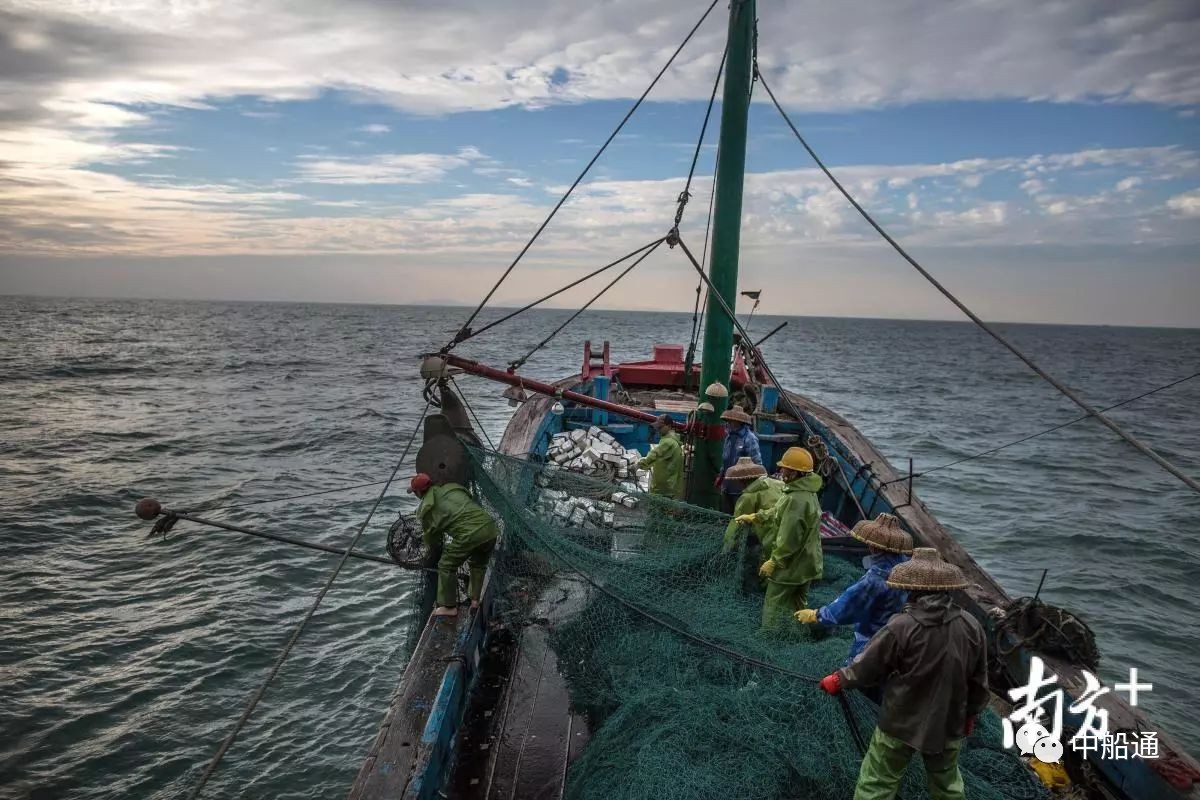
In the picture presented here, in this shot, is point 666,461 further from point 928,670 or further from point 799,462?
point 928,670

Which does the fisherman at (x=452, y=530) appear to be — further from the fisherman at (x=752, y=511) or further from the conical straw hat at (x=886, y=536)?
the conical straw hat at (x=886, y=536)

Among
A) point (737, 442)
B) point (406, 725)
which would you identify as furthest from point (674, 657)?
point (737, 442)

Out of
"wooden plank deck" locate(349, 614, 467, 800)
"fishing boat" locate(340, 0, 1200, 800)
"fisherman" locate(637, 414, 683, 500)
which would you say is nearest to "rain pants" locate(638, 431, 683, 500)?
"fisherman" locate(637, 414, 683, 500)

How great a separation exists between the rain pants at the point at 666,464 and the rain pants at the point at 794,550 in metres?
2.62

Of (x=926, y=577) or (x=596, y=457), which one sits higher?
(x=926, y=577)

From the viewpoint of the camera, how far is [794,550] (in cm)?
512

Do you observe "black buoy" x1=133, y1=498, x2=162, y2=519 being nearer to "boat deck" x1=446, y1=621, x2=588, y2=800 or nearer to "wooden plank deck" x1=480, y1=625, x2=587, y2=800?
"boat deck" x1=446, y1=621, x2=588, y2=800

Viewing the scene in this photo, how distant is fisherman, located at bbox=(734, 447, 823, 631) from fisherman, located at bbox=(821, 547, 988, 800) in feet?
5.44

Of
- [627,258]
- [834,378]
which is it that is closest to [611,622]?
[627,258]

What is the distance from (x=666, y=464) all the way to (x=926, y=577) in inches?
188

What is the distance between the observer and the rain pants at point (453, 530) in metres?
5.35

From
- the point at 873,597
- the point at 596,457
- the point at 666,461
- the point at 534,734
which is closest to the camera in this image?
the point at 873,597

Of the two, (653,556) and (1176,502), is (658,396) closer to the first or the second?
(653,556)

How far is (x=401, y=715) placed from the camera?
4.14m
